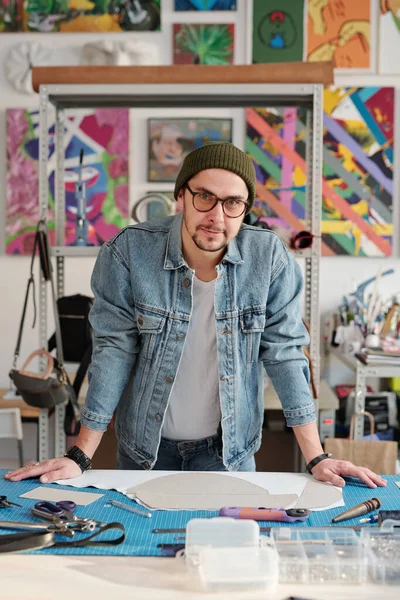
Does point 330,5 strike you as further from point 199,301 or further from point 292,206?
point 199,301

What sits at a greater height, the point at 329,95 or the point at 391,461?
the point at 329,95

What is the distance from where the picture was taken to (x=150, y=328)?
1.81 meters

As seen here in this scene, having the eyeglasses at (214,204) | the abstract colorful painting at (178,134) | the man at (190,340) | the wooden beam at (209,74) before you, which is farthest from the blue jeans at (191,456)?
the abstract colorful painting at (178,134)

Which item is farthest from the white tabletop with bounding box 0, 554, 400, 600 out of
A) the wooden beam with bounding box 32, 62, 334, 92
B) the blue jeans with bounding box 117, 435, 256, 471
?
the wooden beam with bounding box 32, 62, 334, 92

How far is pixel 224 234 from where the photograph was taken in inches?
66.9

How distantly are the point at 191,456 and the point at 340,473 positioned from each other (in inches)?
17.4

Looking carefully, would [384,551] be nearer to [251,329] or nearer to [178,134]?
[251,329]

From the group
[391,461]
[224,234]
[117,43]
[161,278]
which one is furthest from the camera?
[117,43]

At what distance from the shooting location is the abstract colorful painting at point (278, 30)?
3.86 m

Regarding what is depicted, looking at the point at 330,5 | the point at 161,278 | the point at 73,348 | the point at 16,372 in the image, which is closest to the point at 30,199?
the point at 73,348

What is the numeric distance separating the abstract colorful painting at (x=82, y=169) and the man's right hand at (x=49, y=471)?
2.41m

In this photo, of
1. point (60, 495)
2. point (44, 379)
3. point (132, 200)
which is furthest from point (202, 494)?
point (132, 200)

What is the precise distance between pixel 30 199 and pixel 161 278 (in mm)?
2371

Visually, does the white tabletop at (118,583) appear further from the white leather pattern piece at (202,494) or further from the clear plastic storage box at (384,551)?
the white leather pattern piece at (202,494)
